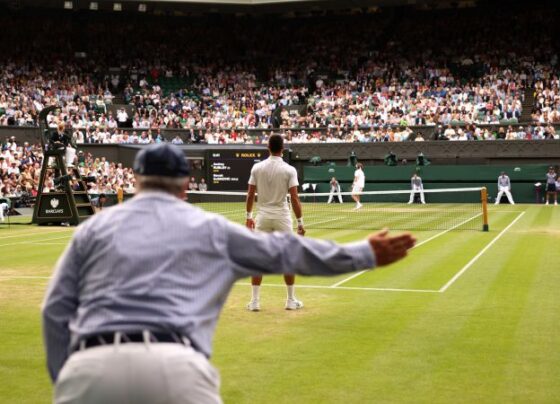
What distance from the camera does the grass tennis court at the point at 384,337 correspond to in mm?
7551

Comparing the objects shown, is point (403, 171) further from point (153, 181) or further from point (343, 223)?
point (153, 181)

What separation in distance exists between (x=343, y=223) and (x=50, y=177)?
15090 mm

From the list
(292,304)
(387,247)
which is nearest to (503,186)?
(292,304)

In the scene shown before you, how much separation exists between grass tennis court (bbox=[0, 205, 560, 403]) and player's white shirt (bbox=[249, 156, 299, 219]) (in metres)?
1.51

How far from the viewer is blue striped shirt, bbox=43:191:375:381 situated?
356 cm

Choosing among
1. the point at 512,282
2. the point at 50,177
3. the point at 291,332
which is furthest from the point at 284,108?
the point at 291,332

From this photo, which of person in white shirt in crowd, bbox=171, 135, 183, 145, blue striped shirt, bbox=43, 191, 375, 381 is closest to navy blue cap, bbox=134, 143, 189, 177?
blue striped shirt, bbox=43, 191, 375, 381

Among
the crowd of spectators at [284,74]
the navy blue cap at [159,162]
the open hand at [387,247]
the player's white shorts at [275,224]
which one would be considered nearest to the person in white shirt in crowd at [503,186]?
the crowd of spectators at [284,74]

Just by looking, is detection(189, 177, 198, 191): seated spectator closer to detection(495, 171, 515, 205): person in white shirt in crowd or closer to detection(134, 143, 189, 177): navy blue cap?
detection(495, 171, 515, 205): person in white shirt in crowd

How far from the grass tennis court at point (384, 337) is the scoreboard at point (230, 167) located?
26.3 m

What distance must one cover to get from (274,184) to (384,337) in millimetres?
2709

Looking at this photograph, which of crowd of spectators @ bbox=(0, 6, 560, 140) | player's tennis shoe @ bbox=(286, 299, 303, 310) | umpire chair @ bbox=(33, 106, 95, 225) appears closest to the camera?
player's tennis shoe @ bbox=(286, 299, 303, 310)

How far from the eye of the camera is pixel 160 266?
3611mm

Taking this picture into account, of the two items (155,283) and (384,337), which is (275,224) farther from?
(155,283)
